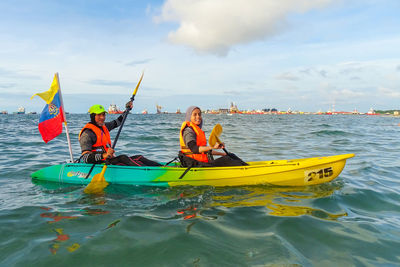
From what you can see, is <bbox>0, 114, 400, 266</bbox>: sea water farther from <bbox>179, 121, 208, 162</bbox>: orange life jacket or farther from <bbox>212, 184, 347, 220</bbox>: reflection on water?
<bbox>179, 121, 208, 162</bbox>: orange life jacket

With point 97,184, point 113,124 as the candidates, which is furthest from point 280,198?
point 113,124

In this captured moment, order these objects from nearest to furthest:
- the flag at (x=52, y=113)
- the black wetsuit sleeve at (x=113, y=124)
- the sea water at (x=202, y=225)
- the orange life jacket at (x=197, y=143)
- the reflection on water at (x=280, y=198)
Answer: the sea water at (x=202, y=225) < the reflection on water at (x=280, y=198) < the orange life jacket at (x=197, y=143) < the flag at (x=52, y=113) < the black wetsuit sleeve at (x=113, y=124)

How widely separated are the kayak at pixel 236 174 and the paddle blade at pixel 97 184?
105 mm

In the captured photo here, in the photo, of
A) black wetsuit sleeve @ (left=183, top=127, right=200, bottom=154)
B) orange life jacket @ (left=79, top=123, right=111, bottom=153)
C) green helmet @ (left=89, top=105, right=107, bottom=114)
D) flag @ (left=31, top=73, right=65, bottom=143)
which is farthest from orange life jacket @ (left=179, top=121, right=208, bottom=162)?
flag @ (left=31, top=73, right=65, bottom=143)

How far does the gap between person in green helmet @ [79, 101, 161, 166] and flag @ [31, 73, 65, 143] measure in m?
1.15

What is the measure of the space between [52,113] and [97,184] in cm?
250

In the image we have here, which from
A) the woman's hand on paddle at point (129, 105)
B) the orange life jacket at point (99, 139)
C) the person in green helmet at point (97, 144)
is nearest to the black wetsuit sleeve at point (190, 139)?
the person in green helmet at point (97, 144)

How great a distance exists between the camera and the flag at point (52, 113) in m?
7.36

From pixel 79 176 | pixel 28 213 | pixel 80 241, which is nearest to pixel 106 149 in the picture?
pixel 79 176

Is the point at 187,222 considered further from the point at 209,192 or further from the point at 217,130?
the point at 217,130

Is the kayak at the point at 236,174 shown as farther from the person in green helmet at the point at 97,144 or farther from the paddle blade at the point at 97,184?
the person in green helmet at the point at 97,144

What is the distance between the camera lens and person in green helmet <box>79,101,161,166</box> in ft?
22.0

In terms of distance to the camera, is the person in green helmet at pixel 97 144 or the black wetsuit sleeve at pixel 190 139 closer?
the black wetsuit sleeve at pixel 190 139

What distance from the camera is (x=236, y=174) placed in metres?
6.49
